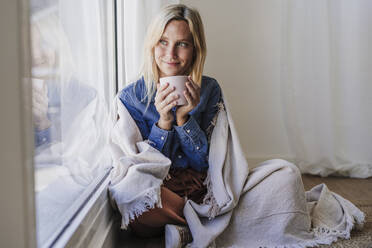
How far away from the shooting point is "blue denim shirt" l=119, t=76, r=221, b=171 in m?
1.08

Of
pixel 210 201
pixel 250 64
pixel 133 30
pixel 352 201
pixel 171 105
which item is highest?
pixel 133 30

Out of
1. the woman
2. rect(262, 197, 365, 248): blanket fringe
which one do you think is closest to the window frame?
the woman

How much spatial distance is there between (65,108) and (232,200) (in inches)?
19.8

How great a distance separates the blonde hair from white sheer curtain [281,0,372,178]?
2.93 feet

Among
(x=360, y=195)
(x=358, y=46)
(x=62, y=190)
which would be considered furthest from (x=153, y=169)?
(x=358, y=46)

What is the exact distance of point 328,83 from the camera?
6.16ft

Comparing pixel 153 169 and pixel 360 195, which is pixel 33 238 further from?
pixel 360 195

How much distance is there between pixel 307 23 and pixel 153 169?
1268 mm

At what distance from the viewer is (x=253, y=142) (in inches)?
80.4

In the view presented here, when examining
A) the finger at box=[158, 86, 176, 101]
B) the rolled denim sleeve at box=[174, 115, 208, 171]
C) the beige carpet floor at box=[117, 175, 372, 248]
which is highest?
the finger at box=[158, 86, 176, 101]

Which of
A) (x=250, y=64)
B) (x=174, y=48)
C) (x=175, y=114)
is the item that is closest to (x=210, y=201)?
(x=175, y=114)

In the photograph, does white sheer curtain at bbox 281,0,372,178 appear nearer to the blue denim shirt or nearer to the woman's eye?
the blue denim shirt

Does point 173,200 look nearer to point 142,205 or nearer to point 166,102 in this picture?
point 142,205

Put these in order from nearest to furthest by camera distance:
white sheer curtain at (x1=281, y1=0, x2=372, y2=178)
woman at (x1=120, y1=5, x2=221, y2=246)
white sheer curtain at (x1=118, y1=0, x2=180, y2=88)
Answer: woman at (x1=120, y1=5, x2=221, y2=246) → white sheer curtain at (x1=118, y1=0, x2=180, y2=88) → white sheer curtain at (x1=281, y1=0, x2=372, y2=178)
